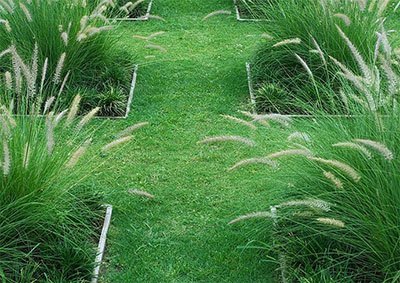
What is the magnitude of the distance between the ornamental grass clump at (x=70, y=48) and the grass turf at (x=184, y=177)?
0.29 m

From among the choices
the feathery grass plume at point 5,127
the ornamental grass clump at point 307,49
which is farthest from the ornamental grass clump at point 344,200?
the ornamental grass clump at point 307,49

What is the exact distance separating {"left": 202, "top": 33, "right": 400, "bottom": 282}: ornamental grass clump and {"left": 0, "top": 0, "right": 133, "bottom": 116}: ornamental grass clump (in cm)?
263

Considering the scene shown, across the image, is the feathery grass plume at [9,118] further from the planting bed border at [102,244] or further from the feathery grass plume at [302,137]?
the feathery grass plume at [302,137]

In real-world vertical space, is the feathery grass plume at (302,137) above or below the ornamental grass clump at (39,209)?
above

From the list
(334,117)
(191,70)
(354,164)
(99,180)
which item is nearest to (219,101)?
(191,70)

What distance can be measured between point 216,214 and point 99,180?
3.26 feet

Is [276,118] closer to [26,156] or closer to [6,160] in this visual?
[26,156]

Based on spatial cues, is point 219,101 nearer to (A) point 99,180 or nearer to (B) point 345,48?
(B) point 345,48

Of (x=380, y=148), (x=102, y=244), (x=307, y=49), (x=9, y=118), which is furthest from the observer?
(x=307, y=49)

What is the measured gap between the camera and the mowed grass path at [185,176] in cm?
474

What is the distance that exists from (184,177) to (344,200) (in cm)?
177

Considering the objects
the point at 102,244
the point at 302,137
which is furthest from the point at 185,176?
the point at 302,137

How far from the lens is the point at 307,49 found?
706 centimetres

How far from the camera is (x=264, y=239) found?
4.82 meters
